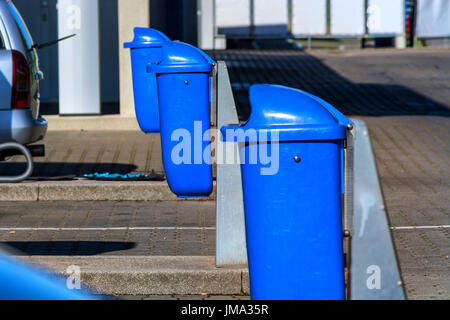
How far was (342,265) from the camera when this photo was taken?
3320 mm

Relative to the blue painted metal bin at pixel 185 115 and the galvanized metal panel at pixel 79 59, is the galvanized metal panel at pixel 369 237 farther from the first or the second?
the galvanized metal panel at pixel 79 59

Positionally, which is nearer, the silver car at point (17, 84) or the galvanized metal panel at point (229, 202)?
the galvanized metal panel at point (229, 202)

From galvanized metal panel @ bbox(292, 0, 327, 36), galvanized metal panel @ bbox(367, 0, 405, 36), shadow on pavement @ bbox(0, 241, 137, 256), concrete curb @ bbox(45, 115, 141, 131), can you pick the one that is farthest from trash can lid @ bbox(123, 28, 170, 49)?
galvanized metal panel @ bbox(367, 0, 405, 36)

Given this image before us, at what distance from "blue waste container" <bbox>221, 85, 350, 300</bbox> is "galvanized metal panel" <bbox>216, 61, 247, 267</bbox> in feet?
5.45

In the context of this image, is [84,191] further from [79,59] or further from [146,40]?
[79,59]

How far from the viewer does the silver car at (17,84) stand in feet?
24.4

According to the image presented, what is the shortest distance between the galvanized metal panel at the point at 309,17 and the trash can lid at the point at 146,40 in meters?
21.0

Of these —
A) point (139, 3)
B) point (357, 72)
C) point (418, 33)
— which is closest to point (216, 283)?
point (139, 3)

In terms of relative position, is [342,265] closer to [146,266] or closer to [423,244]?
[146,266]

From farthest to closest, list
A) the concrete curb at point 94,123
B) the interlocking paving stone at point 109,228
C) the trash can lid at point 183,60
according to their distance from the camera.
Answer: the concrete curb at point 94,123, the interlocking paving stone at point 109,228, the trash can lid at point 183,60

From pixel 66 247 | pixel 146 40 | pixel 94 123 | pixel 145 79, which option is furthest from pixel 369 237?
pixel 94 123

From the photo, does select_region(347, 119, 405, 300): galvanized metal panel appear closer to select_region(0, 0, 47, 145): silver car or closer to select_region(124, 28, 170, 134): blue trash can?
select_region(124, 28, 170, 134): blue trash can

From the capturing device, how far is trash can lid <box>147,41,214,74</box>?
5871 mm

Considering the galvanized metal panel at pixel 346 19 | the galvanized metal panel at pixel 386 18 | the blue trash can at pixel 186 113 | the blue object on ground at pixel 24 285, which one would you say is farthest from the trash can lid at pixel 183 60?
the galvanized metal panel at pixel 386 18
